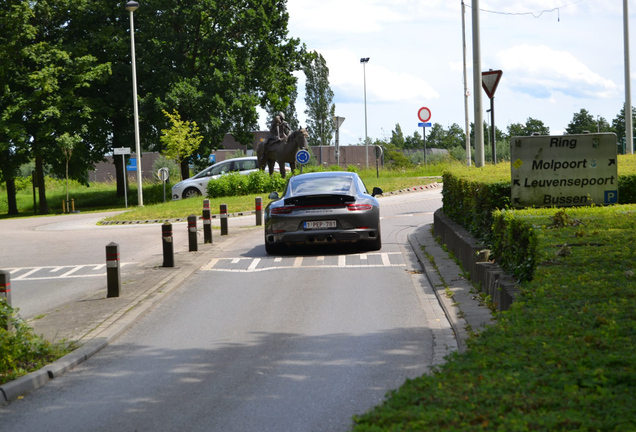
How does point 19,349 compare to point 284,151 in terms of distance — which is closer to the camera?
point 19,349

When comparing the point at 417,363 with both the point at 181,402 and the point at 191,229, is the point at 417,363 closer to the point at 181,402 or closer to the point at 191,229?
the point at 181,402

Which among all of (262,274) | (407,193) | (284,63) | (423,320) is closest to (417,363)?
(423,320)

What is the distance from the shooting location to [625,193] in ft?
39.4

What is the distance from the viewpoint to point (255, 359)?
6.87 m

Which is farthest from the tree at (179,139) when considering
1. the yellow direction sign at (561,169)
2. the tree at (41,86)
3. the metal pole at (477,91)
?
the yellow direction sign at (561,169)

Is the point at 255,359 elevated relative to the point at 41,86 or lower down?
lower down

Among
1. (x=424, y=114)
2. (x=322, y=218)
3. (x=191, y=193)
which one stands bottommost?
(x=322, y=218)

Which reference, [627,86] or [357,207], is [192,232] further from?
[627,86]

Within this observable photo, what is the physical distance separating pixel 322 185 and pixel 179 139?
2731cm

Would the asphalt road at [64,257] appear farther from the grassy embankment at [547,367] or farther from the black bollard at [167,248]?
the grassy embankment at [547,367]

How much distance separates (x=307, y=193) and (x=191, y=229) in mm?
2582

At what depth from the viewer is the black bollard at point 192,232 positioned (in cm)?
1500

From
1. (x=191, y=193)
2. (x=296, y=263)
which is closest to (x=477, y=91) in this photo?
(x=296, y=263)

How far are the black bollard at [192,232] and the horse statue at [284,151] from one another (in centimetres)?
1771
